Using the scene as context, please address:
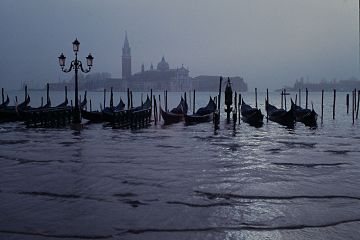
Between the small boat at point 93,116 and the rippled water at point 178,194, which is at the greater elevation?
the small boat at point 93,116

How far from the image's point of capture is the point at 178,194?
5953mm

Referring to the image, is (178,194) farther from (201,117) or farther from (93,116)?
(201,117)

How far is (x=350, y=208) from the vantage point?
208 inches

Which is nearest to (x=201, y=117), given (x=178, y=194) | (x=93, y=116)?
(x=93, y=116)

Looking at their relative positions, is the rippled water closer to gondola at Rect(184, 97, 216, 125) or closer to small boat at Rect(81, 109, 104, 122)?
small boat at Rect(81, 109, 104, 122)

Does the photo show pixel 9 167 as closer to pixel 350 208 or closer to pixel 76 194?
pixel 76 194

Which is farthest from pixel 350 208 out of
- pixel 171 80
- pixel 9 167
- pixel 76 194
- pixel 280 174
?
pixel 171 80

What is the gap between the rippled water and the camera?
443cm

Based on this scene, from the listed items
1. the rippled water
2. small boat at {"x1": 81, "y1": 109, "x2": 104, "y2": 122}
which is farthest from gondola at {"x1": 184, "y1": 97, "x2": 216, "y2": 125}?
the rippled water

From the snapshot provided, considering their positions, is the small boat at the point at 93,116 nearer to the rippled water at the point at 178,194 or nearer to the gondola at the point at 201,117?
the gondola at the point at 201,117

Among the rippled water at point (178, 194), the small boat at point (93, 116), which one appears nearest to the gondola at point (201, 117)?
the small boat at point (93, 116)

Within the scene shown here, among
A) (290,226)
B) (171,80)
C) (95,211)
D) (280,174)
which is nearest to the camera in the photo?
Result: (290,226)

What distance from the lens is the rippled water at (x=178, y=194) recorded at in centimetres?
443

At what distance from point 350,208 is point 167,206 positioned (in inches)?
93.9
